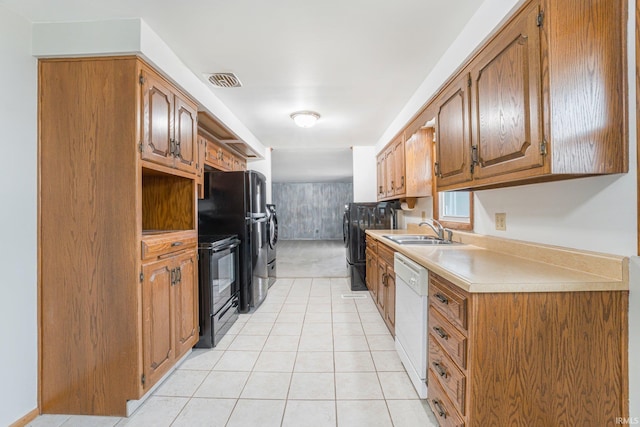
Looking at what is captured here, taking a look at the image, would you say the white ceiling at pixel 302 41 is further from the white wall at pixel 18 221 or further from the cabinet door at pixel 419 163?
the cabinet door at pixel 419 163

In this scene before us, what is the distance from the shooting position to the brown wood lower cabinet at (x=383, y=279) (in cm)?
245

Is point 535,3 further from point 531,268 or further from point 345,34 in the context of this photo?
point 531,268

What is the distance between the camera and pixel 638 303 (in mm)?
1012

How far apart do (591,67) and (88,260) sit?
258 centimetres

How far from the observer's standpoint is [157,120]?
1814 mm

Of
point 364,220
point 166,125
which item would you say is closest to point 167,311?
point 166,125

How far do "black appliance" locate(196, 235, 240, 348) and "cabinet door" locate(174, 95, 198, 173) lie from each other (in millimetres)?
705

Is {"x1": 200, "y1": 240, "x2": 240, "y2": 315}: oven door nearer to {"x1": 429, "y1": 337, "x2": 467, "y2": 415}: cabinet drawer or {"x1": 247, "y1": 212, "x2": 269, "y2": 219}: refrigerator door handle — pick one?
{"x1": 247, "y1": 212, "x2": 269, "y2": 219}: refrigerator door handle

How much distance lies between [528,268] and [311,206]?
961cm

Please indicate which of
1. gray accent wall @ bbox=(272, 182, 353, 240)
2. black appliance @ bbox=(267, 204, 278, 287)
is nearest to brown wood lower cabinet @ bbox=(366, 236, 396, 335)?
black appliance @ bbox=(267, 204, 278, 287)

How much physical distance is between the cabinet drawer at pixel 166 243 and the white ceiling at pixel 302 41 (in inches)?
50.3

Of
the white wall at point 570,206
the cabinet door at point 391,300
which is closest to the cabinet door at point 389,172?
the cabinet door at point 391,300

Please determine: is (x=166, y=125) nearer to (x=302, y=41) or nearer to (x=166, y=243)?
(x=166, y=243)

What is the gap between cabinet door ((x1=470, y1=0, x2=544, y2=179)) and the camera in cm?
115
